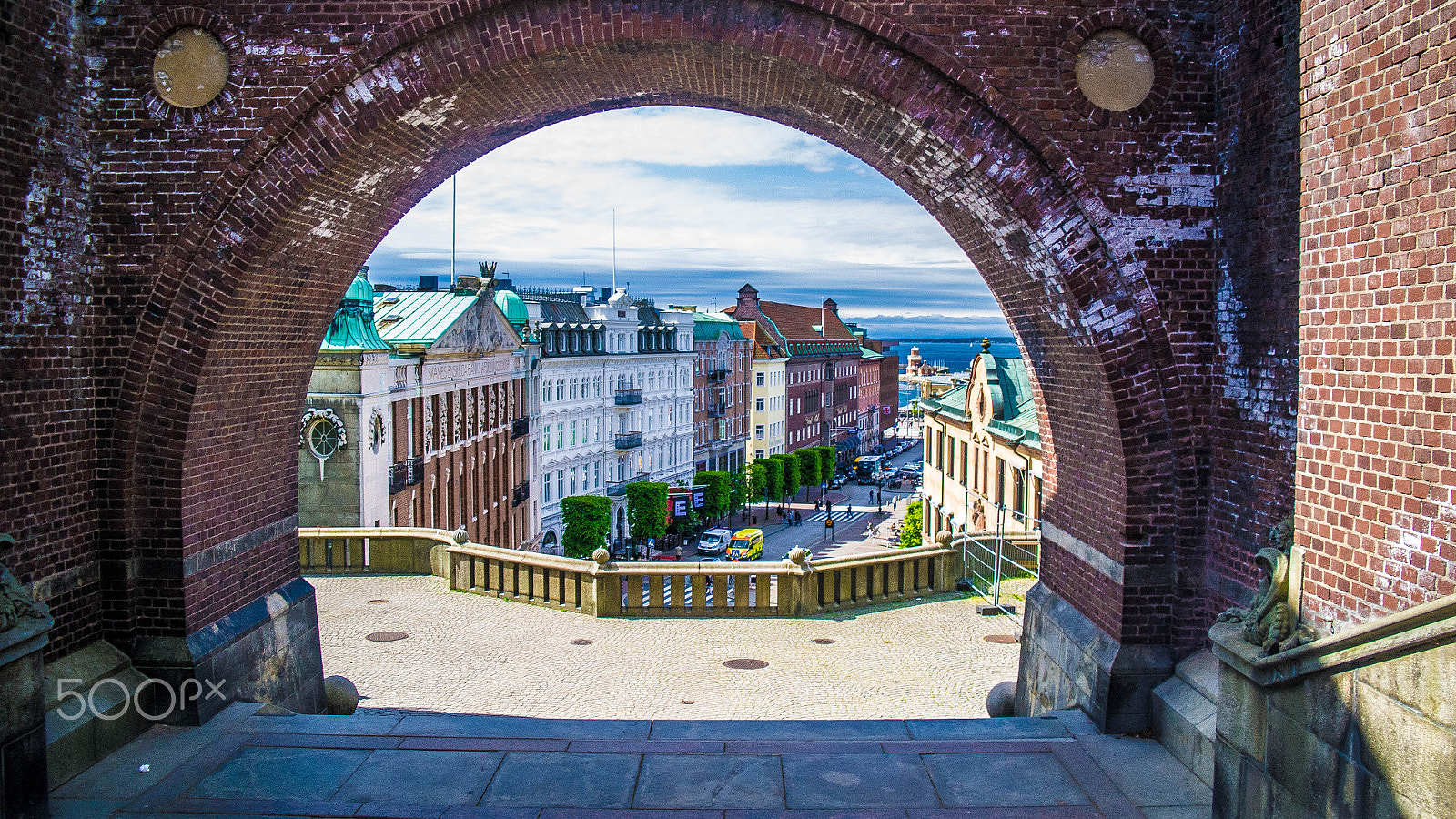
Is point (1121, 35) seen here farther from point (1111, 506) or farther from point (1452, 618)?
point (1452, 618)

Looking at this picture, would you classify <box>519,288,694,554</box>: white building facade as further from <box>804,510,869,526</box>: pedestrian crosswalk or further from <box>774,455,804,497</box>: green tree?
<box>774,455,804,497</box>: green tree

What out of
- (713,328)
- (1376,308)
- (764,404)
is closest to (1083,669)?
(1376,308)

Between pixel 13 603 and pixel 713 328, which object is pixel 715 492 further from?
pixel 13 603

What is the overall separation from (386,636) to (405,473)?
60.4 ft

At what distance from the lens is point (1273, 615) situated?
234 inches

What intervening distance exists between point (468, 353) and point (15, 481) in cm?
2953

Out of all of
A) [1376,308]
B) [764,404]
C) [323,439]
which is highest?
[1376,308]

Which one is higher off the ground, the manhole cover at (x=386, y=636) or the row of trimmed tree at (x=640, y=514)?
the manhole cover at (x=386, y=636)

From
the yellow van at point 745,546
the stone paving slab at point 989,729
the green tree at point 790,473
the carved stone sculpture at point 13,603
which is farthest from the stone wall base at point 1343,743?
the green tree at point 790,473

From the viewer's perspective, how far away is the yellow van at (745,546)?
5147 centimetres

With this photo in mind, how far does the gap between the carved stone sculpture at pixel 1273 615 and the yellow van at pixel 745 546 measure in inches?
1743

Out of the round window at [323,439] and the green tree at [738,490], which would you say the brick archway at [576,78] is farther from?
the green tree at [738,490]

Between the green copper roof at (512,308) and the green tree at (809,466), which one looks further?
the green tree at (809,466)

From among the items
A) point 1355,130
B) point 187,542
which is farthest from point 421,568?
point 1355,130
